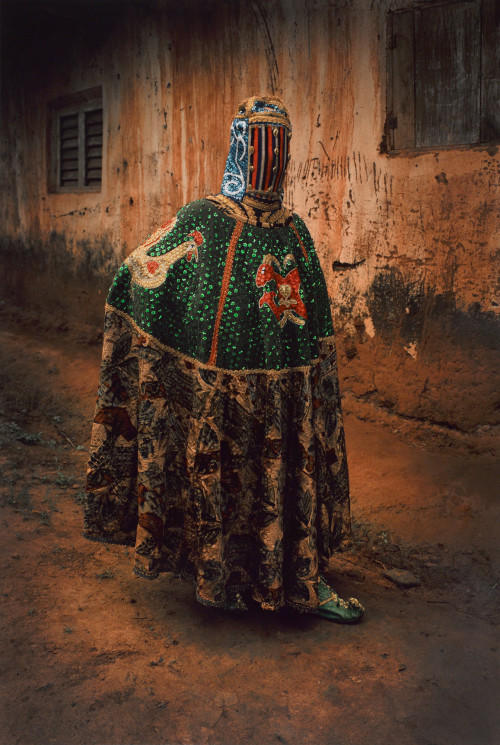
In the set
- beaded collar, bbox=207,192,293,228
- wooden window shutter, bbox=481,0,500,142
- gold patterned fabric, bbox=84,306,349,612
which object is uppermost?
wooden window shutter, bbox=481,0,500,142

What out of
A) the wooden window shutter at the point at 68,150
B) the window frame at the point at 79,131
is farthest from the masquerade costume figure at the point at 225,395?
the wooden window shutter at the point at 68,150

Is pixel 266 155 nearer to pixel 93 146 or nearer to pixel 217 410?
pixel 217 410

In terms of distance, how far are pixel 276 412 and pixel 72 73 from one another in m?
5.48

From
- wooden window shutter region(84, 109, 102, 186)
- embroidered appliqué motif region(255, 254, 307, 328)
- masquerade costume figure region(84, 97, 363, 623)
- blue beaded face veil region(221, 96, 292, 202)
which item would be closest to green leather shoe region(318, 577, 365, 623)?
masquerade costume figure region(84, 97, 363, 623)

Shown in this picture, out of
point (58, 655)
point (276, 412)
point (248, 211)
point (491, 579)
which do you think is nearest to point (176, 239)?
point (248, 211)

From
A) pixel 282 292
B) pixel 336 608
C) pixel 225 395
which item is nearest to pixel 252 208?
pixel 282 292

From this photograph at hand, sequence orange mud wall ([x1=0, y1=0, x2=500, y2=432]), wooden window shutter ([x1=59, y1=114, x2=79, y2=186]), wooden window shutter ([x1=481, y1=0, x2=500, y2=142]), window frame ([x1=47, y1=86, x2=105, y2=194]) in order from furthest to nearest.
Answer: wooden window shutter ([x1=59, y1=114, x2=79, y2=186]) → window frame ([x1=47, y1=86, x2=105, y2=194]) → orange mud wall ([x1=0, y1=0, x2=500, y2=432]) → wooden window shutter ([x1=481, y1=0, x2=500, y2=142])

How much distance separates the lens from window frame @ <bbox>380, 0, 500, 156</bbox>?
3.49 meters

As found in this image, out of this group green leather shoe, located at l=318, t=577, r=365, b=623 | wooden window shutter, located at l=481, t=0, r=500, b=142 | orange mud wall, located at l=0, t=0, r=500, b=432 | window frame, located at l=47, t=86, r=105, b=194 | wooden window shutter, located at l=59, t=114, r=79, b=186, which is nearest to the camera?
green leather shoe, located at l=318, t=577, r=365, b=623

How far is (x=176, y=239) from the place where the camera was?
7.29 ft

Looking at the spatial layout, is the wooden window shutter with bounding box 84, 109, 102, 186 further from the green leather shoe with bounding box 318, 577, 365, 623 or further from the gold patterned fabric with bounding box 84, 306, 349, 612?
the green leather shoe with bounding box 318, 577, 365, 623

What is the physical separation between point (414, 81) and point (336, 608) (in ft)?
10.2

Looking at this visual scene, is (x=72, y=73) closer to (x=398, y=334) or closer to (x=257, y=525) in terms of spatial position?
(x=398, y=334)

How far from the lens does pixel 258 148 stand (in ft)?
7.28
